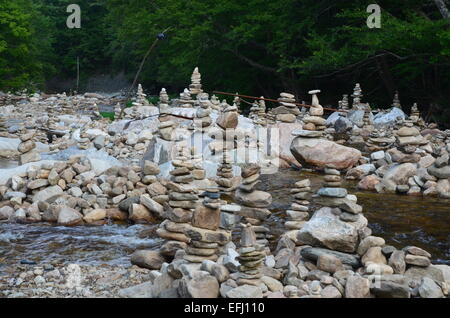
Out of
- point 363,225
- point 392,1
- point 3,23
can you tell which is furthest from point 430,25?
point 3,23

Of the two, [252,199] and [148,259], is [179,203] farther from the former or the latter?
[148,259]

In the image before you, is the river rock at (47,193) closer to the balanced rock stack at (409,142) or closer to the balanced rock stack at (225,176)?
the balanced rock stack at (225,176)

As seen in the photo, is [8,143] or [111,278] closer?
[111,278]

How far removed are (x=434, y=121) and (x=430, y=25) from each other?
5.22 meters

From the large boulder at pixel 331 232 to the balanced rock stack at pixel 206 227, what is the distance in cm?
114

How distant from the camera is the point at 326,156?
46.0ft

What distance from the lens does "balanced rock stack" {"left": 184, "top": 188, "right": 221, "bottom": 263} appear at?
711cm

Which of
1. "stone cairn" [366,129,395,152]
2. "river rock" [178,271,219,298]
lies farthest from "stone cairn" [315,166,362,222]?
"stone cairn" [366,129,395,152]

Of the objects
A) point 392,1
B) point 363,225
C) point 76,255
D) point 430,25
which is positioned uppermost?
point 392,1

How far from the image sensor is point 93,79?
55500 millimetres

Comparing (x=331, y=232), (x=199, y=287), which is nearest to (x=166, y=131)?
(x=331, y=232)

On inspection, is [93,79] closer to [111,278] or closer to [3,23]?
[3,23]

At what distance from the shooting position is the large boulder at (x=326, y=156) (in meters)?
13.7

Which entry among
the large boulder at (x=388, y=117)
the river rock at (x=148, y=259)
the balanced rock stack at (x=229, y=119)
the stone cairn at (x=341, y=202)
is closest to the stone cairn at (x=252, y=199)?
the stone cairn at (x=341, y=202)
